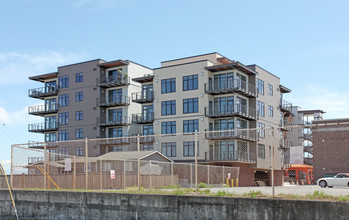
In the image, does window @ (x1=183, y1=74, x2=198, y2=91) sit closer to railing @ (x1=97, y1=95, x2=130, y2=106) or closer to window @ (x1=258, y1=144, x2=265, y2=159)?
railing @ (x1=97, y1=95, x2=130, y2=106)

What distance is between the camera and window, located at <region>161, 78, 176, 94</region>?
192ft

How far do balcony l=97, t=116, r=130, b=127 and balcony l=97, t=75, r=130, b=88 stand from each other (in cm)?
491

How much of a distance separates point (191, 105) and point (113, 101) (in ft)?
48.8

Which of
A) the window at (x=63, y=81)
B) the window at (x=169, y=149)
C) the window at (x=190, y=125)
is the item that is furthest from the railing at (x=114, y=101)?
the window at (x=190, y=125)

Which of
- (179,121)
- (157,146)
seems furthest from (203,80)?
(157,146)

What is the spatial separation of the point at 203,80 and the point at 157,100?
A: 747cm

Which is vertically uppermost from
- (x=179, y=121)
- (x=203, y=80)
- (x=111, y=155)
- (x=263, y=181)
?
(x=203, y=80)

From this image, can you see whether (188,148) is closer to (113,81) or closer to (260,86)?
(260,86)

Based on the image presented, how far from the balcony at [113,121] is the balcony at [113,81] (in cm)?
491

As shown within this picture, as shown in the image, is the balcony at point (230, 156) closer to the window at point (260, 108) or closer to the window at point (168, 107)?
the window at point (260, 108)

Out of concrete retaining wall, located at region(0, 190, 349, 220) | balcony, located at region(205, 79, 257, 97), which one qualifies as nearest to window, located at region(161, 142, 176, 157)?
balcony, located at region(205, 79, 257, 97)

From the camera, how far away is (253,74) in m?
60.2

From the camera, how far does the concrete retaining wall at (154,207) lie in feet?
43.1

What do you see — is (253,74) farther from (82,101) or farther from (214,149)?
(82,101)
